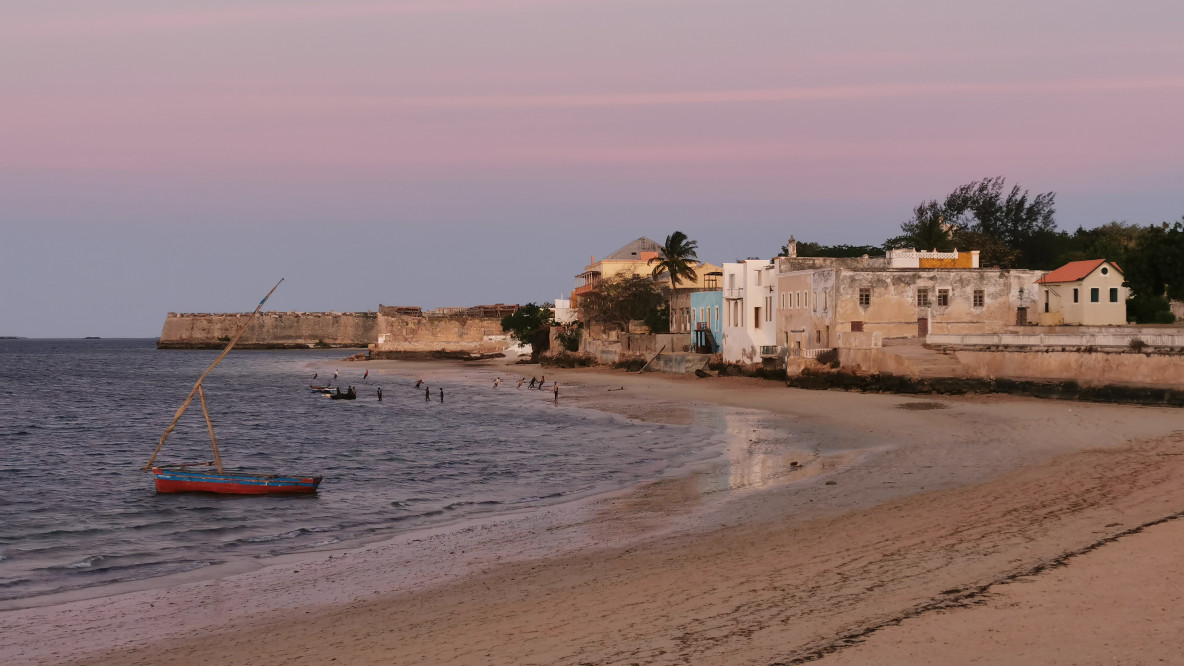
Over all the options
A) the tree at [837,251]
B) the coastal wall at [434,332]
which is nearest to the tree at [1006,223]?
the tree at [837,251]

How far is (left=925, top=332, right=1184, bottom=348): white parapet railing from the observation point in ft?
146

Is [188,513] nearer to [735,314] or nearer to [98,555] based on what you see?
[98,555]

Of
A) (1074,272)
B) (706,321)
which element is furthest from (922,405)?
(706,321)

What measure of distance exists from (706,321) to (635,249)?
38638mm

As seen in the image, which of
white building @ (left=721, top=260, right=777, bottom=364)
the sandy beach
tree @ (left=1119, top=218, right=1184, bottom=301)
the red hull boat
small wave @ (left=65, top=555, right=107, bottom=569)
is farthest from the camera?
white building @ (left=721, top=260, right=777, bottom=364)

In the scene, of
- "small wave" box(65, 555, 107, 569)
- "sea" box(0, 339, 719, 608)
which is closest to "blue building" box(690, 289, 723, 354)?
"sea" box(0, 339, 719, 608)

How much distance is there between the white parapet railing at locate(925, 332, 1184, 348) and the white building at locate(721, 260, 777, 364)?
16.5 metres

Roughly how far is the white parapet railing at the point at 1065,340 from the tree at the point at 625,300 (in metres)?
43.3

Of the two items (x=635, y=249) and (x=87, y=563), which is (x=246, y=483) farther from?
(x=635, y=249)

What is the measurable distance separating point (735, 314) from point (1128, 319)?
25056mm

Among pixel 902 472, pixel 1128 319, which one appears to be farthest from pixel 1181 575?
A: pixel 1128 319

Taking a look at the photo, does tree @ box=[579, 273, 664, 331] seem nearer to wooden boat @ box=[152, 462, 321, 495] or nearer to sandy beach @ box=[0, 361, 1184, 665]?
wooden boat @ box=[152, 462, 321, 495]

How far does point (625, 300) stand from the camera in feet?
309

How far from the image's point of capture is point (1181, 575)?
13328mm
